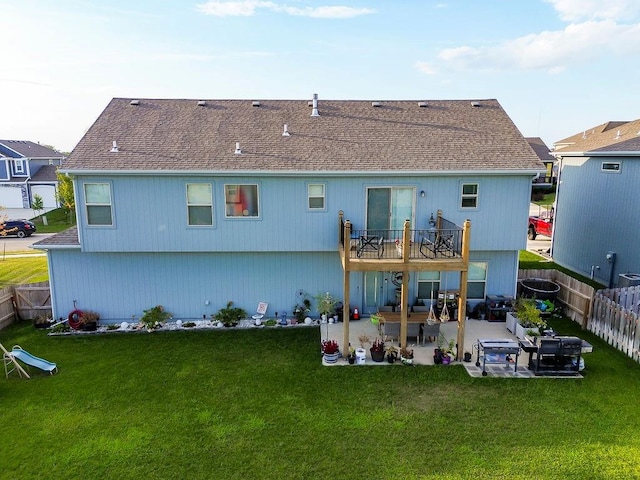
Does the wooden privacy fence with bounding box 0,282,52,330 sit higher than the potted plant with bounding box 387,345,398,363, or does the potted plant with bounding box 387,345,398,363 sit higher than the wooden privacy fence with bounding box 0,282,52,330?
the wooden privacy fence with bounding box 0,282,52,330

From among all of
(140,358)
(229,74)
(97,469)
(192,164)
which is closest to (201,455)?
(97,469)

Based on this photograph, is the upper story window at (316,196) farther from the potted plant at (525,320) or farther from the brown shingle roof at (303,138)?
A: the potted plant at (525,320)

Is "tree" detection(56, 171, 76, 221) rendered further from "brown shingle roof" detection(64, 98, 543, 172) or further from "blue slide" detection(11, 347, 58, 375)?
"blue slide" detection(11, 347, 58, 375)

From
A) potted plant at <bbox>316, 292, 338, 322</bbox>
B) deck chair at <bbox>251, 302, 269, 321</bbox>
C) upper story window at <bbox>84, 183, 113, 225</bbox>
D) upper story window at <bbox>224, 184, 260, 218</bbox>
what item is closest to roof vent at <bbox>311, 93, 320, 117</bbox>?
upper story window at <bbox>224, 184, 260, 218</bbox>

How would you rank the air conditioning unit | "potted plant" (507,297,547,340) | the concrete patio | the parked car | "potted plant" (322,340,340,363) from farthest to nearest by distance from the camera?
the parked car
the air conditioning unit
"potted plant" (507,297,547,340)
the concrete patio
"potted plant" (322,340,340,363)

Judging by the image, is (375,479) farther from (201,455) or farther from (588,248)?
(588,248)

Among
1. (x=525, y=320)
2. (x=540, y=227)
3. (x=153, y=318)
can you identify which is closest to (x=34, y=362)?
(x=153, y=318)
